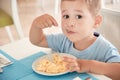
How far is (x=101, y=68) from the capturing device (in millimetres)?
815

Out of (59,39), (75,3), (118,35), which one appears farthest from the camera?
(118,35)

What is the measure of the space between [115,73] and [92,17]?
10.3 inches

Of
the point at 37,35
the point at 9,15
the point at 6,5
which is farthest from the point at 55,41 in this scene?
the point at 6,5

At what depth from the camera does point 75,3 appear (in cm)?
89

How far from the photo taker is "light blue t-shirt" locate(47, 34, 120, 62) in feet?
2.98

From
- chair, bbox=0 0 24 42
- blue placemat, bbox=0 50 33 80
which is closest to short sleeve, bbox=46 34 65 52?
blue placemat, bbox=0 50 33 80

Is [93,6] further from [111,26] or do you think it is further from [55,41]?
[111,26]

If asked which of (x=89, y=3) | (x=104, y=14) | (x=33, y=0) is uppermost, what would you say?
(x=89, y=3)

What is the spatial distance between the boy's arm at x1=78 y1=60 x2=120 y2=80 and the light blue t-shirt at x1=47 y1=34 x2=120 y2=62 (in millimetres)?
39

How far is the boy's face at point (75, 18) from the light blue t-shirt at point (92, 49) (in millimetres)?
74

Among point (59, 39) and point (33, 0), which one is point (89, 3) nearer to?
point (59, 39)

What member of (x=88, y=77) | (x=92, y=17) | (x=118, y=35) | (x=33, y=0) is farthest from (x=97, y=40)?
(x=33, y=0)

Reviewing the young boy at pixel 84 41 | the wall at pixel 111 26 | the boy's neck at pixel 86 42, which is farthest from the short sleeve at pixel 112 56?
the wall at pixel 111 26

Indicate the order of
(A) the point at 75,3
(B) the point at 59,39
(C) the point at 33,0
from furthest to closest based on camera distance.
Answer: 1. (C) the point at 33,0
2. (B) the point at 59,39
3. (A) the point at 75,3
